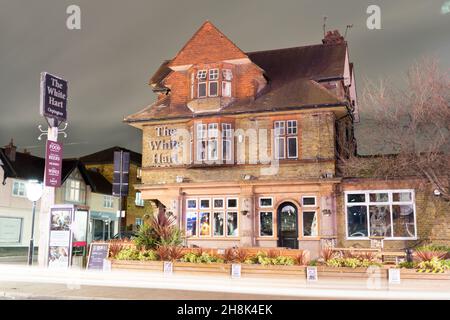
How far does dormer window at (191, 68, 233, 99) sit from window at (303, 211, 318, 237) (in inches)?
285

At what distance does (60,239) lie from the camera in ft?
56.9

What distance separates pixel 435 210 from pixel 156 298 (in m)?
14.8

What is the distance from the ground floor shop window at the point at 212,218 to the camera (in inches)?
961

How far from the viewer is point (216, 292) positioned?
12648 mm

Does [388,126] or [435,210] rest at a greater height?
[388,126]

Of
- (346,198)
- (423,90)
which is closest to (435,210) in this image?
(346,198)

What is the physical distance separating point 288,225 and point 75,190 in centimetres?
2689

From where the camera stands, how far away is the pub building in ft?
74.2

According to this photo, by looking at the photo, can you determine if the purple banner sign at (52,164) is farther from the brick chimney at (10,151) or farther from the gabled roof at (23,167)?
the brick chimney at (10,151)

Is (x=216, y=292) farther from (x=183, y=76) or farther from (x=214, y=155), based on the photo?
(x=183, y=76)

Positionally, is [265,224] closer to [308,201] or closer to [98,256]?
[308,201]

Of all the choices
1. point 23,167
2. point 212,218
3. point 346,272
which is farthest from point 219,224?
point 23,167

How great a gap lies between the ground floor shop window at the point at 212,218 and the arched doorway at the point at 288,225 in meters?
2.14
